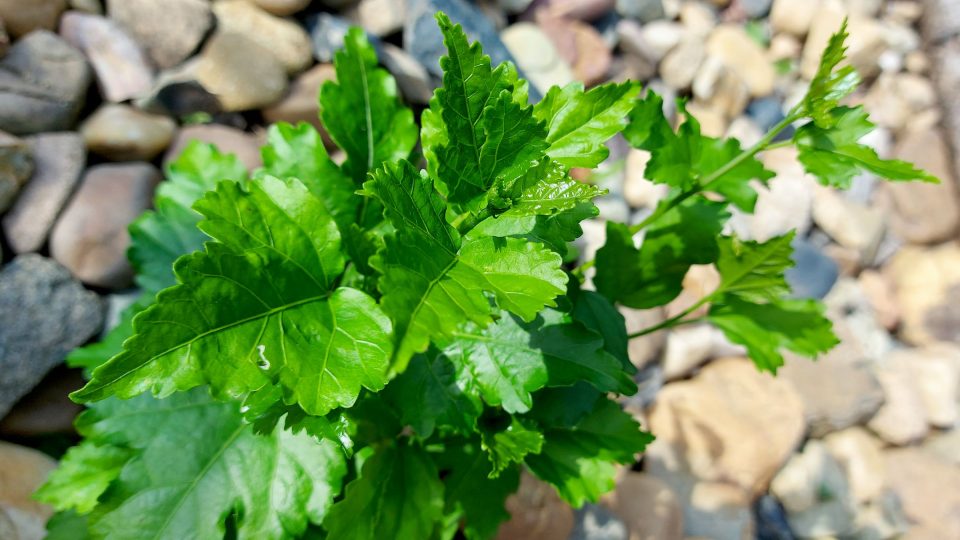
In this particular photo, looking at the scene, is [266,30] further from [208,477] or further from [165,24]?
[208,477]

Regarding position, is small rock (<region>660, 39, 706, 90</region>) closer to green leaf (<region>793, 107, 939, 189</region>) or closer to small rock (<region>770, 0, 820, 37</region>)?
small rock (<region>770, 0, 820, 37</region>)

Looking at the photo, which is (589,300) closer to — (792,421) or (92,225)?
(92,225)

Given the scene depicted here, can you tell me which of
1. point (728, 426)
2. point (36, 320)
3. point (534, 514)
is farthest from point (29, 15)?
point (728, 426)

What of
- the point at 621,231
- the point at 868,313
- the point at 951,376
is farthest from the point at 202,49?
the point at 951,376

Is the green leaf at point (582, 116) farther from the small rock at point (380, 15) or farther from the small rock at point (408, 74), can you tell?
the small rock at point (380, 15)

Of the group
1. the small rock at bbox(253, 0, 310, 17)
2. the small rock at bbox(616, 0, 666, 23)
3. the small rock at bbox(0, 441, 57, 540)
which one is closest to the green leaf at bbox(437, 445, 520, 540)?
the small rock at bbox(0, 441, 57, 540)
